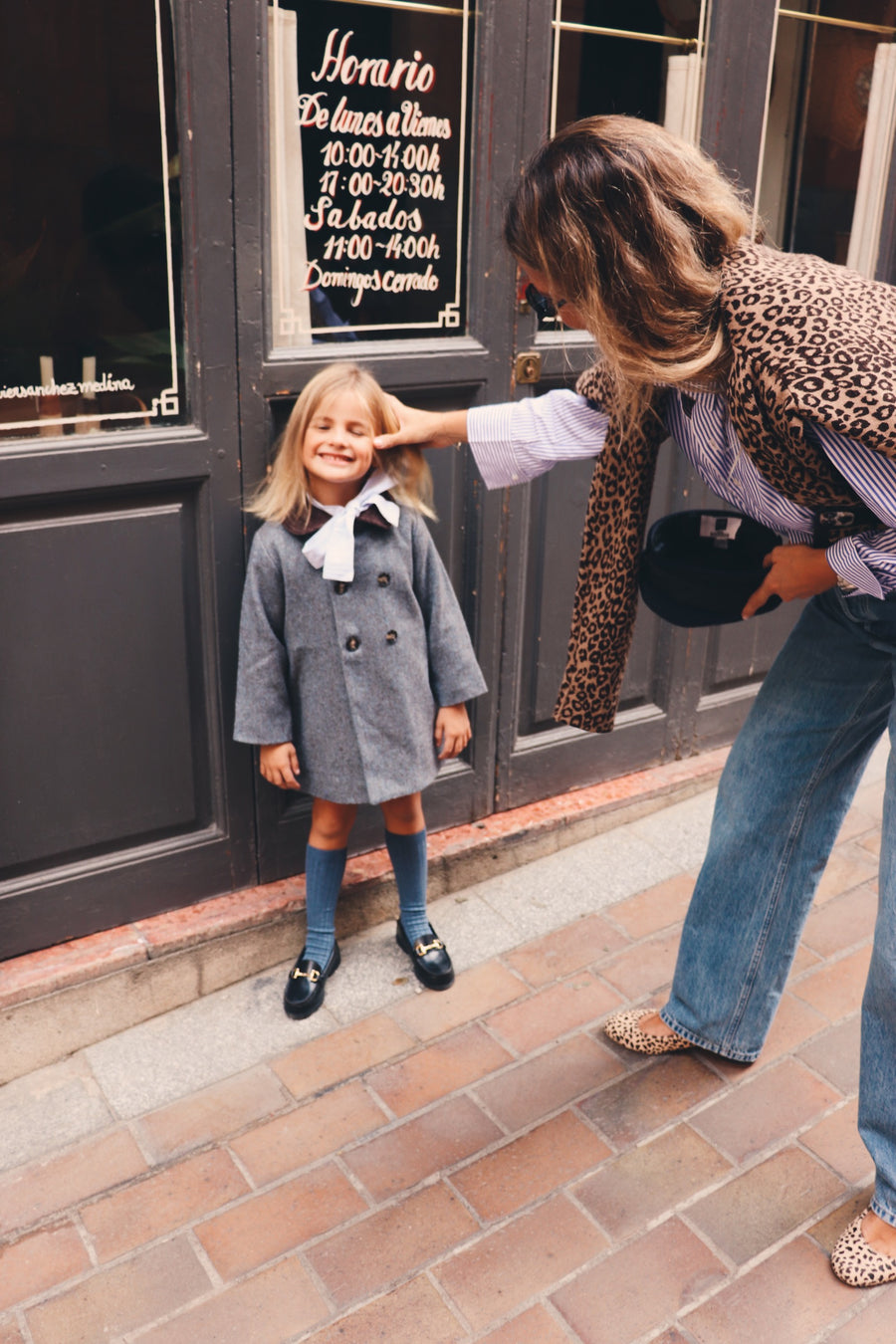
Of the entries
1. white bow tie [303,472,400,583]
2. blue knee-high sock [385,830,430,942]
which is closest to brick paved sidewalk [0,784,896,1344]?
blue knee-high sock [385,830,430,942]

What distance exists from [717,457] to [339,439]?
0.83m

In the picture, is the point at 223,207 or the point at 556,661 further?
the point at 556,661

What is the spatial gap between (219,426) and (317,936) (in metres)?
1.22

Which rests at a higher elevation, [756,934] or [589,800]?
[756,934]

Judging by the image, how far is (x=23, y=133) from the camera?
227 centimetres

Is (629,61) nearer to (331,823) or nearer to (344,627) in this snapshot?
(344,627)

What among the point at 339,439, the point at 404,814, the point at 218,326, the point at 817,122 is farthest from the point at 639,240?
the point at 817,122

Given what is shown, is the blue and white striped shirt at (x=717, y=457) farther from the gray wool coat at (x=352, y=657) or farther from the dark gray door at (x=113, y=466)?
the dark gray door at (x=113, y=466)

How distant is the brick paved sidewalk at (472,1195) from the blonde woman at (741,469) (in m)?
0.13

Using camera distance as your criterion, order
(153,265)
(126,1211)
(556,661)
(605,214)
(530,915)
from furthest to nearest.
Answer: (556,661) → (530,915) → (153,265) → (126,1211) → (605,214)

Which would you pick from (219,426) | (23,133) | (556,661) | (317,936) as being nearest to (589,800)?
(556,661)

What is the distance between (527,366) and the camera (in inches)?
120

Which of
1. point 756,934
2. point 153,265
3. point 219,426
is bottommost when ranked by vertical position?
point 756,934

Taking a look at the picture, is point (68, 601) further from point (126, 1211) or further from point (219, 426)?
point (126, 1211)
